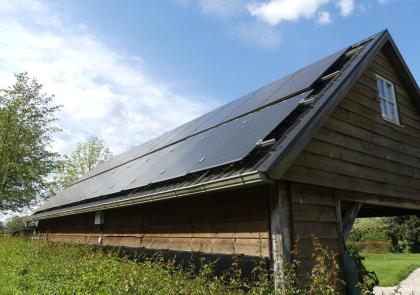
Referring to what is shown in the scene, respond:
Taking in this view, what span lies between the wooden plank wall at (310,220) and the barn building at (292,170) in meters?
0.02

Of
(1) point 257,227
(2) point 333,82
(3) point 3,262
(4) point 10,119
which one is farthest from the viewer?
(4) point 10,119

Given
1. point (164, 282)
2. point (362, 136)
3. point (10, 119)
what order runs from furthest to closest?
point (10, 119)
point (362, 136)
point (164, 282)

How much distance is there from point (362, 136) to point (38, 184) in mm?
31760

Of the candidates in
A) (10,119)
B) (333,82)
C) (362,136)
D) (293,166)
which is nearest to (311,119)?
(293,166)

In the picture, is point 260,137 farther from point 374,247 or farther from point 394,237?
point 394,237

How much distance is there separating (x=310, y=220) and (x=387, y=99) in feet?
18.5

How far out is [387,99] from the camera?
34.5 feet

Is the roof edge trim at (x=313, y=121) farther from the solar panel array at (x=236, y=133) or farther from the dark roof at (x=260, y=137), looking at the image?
the solar panel array at (x=236, y=133)

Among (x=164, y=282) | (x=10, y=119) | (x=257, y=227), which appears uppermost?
(x=10, y=119)

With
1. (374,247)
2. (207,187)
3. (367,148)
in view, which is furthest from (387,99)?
(374,247)

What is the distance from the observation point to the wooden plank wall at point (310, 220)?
637 cm

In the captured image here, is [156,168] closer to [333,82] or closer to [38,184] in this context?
[333,82]

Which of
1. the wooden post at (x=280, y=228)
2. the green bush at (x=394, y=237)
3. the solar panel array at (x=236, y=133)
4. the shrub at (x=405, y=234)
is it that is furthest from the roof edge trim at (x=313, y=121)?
the shrub at (x=405, y=234)

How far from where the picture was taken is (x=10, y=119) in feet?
104
